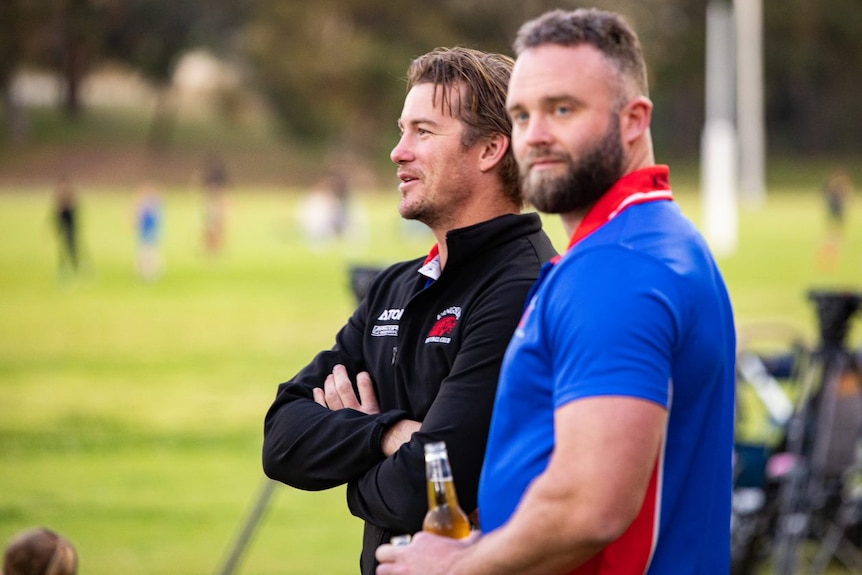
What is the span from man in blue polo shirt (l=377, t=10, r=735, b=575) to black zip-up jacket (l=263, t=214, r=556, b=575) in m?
0.51

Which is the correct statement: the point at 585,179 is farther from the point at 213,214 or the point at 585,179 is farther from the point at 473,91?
the point at 213,214

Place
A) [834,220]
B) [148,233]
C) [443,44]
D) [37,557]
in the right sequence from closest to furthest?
[37,557] → [148,233] → [834,220] → [443,44]

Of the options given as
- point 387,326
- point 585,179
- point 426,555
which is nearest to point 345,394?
point 387,326

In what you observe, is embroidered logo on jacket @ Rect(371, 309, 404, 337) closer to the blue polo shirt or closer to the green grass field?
the blue polo shirt

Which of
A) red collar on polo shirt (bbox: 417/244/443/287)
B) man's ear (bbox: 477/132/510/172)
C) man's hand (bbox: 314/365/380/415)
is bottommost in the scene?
man's hand (bbox: 314/365/380/415)

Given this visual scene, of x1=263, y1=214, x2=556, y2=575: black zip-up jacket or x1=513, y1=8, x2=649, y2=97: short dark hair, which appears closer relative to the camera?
x1=513, y1=8, x2=649, y2=97: short dark hair

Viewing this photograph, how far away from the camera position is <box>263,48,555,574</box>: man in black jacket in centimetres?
279

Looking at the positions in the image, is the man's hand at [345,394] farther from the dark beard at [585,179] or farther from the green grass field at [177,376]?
the green grass field at [177,376]

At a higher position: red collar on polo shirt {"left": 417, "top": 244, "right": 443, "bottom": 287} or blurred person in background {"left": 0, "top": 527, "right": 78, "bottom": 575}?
red collar on polo shirt {"left": 417, "top": 244, "right": 443, "bottom": 287}

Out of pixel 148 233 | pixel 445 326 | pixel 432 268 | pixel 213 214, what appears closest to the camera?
pixel 445 326

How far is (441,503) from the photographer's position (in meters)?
2.31

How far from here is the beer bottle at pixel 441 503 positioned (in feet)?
7.51

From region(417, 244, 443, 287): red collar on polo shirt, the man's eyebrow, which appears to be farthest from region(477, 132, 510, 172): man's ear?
region(417, 244, 443, 287): red collar on polo shirt

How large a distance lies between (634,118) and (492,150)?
866 millimetres
